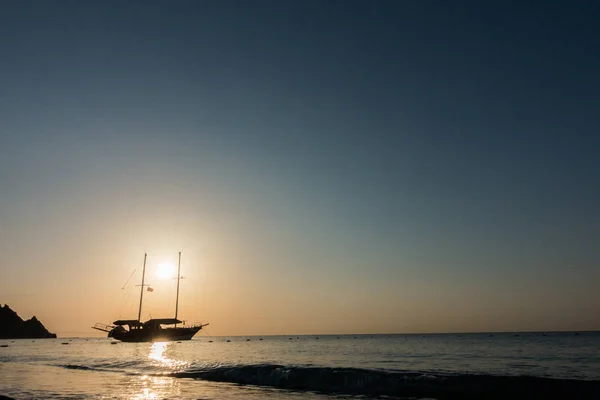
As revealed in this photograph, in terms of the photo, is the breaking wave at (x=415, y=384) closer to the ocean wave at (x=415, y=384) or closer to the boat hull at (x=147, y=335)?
the ocean wave at (x=415, y=384)

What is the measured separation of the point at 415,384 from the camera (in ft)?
99.5

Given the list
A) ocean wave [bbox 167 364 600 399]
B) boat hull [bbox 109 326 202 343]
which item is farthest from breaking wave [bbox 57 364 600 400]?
boat hull [bbox 109 326 202 343]

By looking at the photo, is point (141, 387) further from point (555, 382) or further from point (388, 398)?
point (555, 382)

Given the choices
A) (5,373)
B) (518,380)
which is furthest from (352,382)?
(5,373)

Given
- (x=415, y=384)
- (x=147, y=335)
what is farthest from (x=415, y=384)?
(x=147, y=335)

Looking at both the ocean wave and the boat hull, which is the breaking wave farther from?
the boat hull

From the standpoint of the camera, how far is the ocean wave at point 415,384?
91.3ft

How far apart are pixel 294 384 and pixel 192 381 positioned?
817 centimetres

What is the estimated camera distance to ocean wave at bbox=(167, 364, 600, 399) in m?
27.8

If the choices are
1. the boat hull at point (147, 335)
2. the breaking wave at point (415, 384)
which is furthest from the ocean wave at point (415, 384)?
the boat hull at point (147, 335)

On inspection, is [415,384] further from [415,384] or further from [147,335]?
[147,335]

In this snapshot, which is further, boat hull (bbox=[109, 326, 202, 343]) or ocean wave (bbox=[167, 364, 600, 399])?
boat hull (bbox=[109, 326, 202, 343])

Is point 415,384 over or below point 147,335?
over

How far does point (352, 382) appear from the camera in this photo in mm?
32781
